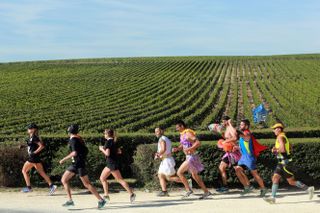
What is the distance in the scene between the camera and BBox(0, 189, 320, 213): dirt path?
29.7ft

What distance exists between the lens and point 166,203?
32.0 feet

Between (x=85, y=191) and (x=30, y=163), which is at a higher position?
(x=30, y=163)

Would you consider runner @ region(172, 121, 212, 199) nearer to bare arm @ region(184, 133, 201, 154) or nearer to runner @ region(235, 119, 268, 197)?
bare arm @ region(184, 133, 201, 154)

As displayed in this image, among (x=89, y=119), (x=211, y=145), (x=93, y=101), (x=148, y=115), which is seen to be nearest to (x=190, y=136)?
(x=211, y=145)

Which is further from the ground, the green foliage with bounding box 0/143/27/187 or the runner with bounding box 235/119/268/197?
the runner with bounding box 235/119/268/197

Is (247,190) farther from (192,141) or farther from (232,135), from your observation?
(192,141)

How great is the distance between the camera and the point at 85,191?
1159 cm

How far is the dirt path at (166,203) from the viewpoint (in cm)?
905

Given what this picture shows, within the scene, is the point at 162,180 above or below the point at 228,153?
below

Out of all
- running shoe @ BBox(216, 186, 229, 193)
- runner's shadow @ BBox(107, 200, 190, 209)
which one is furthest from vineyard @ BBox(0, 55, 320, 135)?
runner's shadow @ BBox(107, 200, 190, 209)

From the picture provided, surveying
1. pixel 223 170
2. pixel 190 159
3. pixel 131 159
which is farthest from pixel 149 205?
pixel 131 159

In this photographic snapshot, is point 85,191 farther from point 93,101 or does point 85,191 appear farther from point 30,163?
point 93,101

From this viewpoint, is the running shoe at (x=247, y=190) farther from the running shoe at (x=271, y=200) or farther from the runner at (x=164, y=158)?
the runner at (x=164, y=158)

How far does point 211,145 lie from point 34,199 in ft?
13.6
